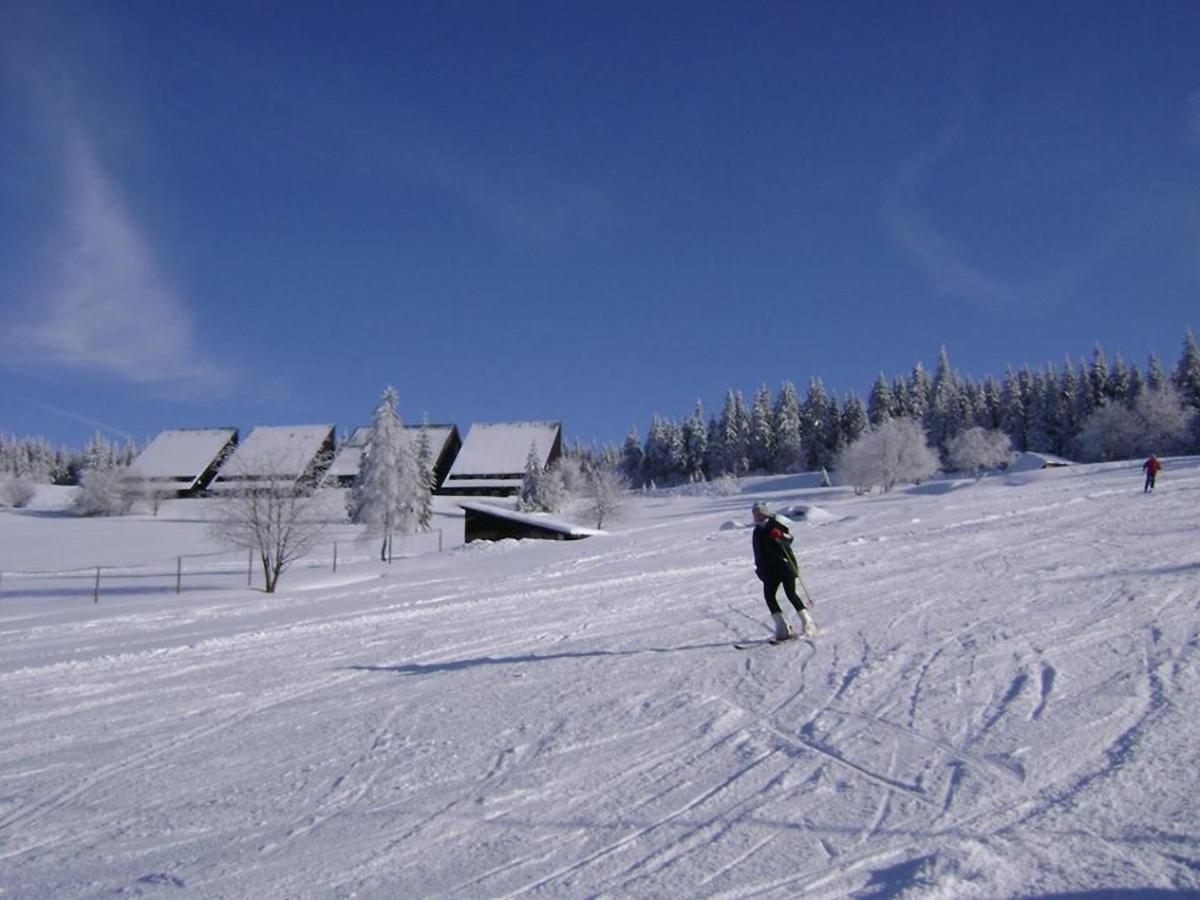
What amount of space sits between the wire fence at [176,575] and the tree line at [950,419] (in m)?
48.5

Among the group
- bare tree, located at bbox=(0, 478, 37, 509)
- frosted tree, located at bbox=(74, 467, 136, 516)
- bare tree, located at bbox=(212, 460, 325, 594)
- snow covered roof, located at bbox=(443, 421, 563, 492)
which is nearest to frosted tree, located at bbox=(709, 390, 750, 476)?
snow covered roof, located at bbox=(443, 421, 563, 492)

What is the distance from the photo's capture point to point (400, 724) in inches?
252

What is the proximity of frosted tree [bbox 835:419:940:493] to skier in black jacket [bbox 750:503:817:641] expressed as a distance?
60452mm

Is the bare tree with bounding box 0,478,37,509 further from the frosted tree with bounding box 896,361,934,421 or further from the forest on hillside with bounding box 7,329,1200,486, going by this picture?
the frosted tree with bounding box 896,361,934,421

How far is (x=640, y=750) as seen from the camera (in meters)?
5.30

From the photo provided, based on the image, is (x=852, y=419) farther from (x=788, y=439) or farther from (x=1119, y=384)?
(x=1119, y=384)

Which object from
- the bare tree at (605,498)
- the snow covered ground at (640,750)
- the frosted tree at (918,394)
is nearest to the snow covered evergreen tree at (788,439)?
the frosted tree at (918,394)

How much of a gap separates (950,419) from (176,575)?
83.2 metres

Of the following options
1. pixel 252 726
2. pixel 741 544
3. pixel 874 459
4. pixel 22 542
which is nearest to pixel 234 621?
pixel 252 726

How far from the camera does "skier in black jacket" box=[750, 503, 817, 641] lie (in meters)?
8.58

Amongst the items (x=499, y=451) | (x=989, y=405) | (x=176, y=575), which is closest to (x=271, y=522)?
(x=176, y=575)

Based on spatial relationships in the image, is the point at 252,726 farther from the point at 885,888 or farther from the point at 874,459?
the point at 874,459

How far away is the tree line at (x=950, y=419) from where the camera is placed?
7412 cm

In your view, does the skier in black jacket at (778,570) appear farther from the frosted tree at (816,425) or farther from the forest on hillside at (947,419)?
the frosted tree at (816,425)
